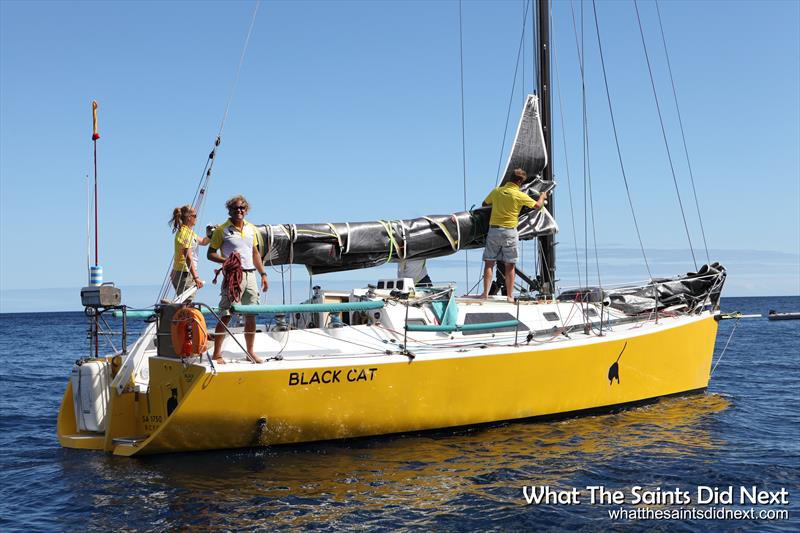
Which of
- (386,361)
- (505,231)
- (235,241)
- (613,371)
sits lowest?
(613,371)

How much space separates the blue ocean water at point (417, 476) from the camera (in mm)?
7246

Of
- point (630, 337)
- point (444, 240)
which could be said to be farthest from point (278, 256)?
point (630, 337)

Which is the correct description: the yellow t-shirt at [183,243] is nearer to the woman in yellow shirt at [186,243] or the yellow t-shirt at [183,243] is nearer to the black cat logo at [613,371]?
the woman in yellow shirt at [186,243]

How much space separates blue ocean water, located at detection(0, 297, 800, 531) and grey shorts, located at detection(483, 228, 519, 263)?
8.70 feet

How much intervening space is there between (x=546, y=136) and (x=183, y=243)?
23.7ft

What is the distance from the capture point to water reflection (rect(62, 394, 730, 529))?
739 centimetres

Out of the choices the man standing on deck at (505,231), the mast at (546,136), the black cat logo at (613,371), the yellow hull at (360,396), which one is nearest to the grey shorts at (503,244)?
the man standing on deck at (505,231)

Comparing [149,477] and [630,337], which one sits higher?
[630,337]

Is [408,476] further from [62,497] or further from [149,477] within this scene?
[62,497]

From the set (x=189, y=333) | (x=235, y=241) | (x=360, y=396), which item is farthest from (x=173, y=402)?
(x=360, y=396)

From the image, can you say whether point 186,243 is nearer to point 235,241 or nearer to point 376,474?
point 235,241

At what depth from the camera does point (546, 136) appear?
14453 millimetres

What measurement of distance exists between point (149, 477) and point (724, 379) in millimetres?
13709

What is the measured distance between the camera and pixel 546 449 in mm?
9594
